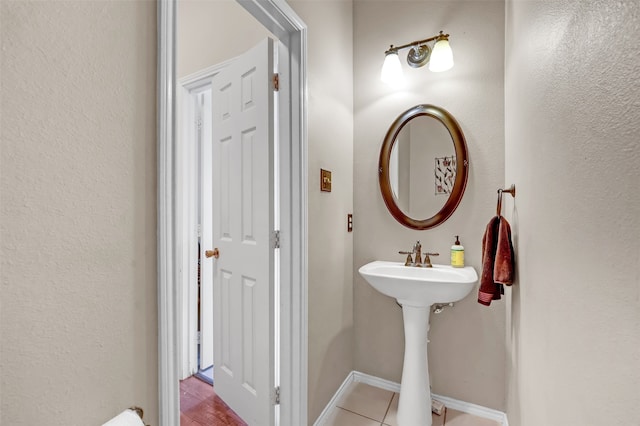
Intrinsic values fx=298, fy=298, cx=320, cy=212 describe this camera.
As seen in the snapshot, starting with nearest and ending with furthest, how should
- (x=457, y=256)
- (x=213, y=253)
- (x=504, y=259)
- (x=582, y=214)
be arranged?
(x=582, y=214), (x=504, y=259), (x=457, y=256), (x=213, y=253)

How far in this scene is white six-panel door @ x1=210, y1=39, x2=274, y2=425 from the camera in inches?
57.5

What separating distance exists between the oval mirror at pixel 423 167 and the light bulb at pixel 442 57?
22 cm

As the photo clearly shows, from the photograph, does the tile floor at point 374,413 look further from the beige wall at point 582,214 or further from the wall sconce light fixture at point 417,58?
the wall sconce light fixture at point 417,58

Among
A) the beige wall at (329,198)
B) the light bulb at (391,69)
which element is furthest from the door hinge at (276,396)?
the light bulb at (391,69)

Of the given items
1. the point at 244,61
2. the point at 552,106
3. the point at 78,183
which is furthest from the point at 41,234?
the point at 244,61

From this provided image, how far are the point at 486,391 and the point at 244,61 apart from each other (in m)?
2.29

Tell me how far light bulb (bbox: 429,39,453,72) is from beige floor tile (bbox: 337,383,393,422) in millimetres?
1998

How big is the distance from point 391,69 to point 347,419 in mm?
2070

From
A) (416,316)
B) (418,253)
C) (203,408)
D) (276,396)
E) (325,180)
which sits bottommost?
(203,408)

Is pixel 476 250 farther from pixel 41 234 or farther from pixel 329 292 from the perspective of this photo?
pixel 41 234

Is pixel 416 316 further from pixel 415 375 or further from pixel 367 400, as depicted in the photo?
pixel 367 400

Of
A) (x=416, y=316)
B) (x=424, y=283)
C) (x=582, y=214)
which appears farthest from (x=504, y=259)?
(x=582, y=214)

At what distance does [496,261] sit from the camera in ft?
4.21

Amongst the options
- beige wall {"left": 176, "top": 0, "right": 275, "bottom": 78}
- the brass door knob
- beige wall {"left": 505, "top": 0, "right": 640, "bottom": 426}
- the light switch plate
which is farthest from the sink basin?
beige wall {"left": 176, "top": 0, "right": 275, "bottom": 78}
